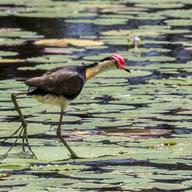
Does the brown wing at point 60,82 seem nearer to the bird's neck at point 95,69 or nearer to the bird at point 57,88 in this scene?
the bird at point 57,88

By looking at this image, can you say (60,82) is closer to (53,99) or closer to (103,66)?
(53,99)

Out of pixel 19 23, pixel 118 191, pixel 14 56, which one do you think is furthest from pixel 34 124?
pixel 19 23

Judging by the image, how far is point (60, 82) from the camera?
768cm

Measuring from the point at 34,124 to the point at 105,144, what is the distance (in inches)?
32.9

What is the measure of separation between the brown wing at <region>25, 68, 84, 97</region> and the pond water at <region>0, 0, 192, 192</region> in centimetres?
42

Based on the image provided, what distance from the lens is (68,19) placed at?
14578 millimetres

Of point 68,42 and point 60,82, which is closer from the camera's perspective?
point 60,82

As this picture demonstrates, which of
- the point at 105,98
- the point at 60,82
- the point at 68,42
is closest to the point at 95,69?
the point at 60,82

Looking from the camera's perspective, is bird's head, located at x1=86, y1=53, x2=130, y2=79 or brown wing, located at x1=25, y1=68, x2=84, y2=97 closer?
brown wing, located at x1=25, y1=68, x2=84, y2=97

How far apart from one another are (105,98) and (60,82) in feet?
6.70

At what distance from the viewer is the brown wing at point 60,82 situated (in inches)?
297

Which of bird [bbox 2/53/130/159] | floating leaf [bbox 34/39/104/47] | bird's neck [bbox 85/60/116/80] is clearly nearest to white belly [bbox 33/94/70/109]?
bird [bbox 2/53/130/159]

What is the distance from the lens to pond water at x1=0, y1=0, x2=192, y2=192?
6957mm

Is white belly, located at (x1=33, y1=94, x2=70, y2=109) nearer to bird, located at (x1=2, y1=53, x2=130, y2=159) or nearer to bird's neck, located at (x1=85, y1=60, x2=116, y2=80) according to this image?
bird, located at (x1=2, y1=53, x2=130, y2=159)
